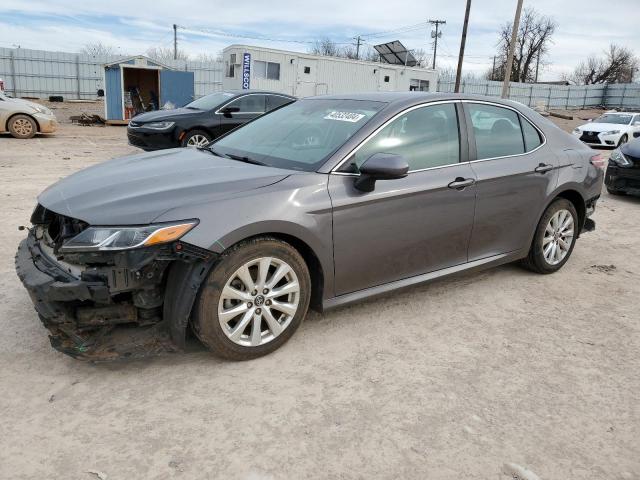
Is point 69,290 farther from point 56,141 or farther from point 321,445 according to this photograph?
point 56,141

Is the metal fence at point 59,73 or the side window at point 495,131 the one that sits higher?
the metal fence at point 59,73

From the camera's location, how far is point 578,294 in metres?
4.45

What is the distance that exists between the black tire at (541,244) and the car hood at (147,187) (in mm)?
2433

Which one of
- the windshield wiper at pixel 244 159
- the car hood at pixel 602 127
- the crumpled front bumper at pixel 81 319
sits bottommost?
the crumpled front bumper at pixel 81 319

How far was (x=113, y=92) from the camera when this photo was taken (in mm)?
18844

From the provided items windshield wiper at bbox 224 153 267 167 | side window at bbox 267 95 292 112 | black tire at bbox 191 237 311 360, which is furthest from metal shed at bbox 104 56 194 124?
black tire at bbox 191 237 311 360

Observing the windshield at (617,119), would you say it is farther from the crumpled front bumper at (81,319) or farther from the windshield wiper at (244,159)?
the crumpled front bumper at (81,319)

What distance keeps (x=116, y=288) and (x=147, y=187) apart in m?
0.64

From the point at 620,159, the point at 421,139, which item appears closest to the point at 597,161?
the point at 421,139

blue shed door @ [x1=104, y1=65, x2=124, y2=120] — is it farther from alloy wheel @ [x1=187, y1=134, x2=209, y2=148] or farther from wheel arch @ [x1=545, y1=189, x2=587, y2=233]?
wheel arch @ [x1=545, y1=189, x2=587, y2=233]

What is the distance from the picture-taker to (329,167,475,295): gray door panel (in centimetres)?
332

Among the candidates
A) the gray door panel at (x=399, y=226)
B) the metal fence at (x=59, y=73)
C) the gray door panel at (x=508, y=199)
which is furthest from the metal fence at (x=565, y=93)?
the gray door panel at (x=399, y=226)

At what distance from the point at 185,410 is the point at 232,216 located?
1.01 metres

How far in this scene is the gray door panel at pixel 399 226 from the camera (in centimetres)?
332
